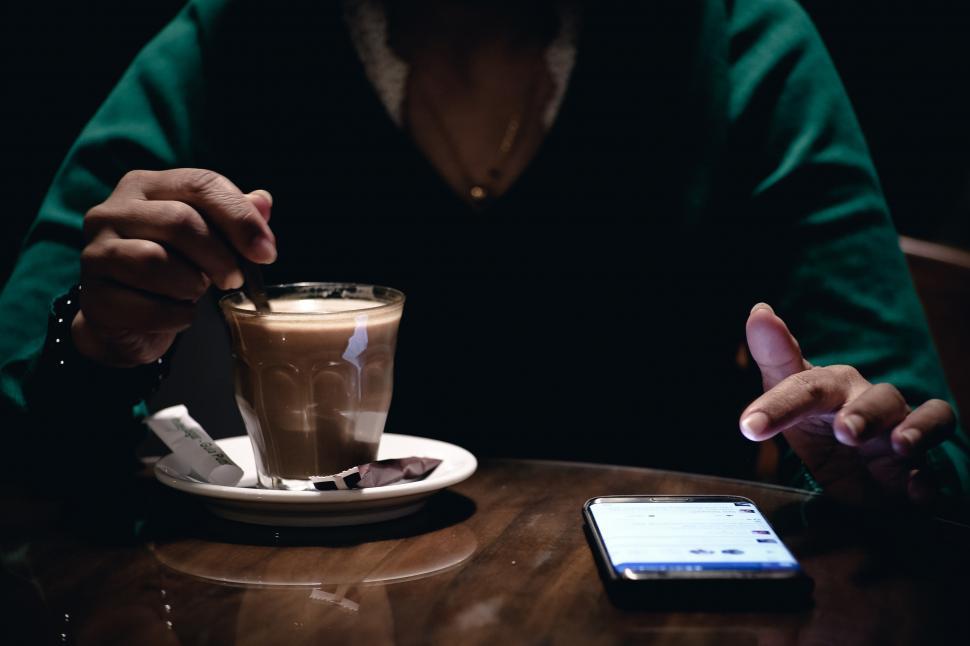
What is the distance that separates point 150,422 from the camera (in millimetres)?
984

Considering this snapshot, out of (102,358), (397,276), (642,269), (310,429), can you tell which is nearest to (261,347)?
(310,429)

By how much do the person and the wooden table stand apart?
43cm

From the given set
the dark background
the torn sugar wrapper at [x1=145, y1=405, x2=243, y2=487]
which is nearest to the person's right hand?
the torn sugar wrapper at [x1=145, y1=405, x2=243, y2=487]

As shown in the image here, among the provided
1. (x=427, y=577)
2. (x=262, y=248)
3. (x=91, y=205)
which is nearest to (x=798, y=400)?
(x=427, y=577)

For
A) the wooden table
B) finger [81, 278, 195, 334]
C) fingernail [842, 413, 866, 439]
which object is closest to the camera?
the wooden table

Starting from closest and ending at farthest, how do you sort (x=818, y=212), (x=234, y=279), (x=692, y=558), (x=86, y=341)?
(x=692, y=558) → (x=234, y=279) → (x=86, y=341) → (x=818, y=212)

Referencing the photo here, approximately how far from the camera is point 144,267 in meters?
0.92

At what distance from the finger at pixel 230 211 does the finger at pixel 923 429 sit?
0.64 metres

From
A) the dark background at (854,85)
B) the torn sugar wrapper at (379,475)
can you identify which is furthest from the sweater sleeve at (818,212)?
Result: the dark background at (854,85)

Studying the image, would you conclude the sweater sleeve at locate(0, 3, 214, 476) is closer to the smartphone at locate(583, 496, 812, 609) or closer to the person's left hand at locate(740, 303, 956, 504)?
the smartphone at locate(583, 496, 812, 609)

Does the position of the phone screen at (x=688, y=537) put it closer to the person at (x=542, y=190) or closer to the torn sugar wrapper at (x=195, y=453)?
the torn sugar wrapper at (x=195, y=453)

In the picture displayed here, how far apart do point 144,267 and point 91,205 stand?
618 millimetres

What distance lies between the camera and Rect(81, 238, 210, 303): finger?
3.00 feet

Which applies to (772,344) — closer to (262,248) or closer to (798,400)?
(798,400)
